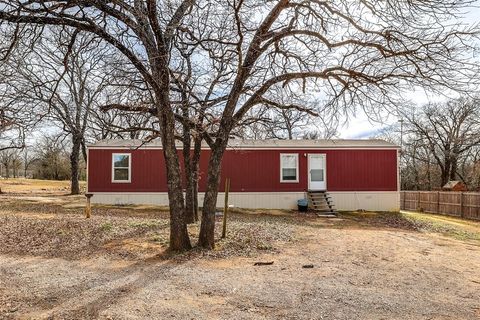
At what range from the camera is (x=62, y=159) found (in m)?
43.3

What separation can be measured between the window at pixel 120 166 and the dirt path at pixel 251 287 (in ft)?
34.8

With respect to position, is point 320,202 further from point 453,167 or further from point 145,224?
point 453,167

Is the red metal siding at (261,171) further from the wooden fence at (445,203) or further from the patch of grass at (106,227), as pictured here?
the patch of grass at (106,227)

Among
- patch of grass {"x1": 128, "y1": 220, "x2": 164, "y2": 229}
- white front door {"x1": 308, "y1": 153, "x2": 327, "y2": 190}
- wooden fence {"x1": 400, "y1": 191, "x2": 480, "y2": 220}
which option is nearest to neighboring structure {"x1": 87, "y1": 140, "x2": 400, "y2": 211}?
white front door {"x1": 308, "y1": 153, "x2": 327, "y2": 190}

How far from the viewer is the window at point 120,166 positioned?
1791cm

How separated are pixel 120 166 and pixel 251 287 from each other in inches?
532

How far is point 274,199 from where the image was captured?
18.5 m

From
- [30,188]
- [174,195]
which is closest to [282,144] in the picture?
[174,195]

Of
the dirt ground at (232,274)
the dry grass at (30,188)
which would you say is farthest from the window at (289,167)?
the dry grass at (30,188)

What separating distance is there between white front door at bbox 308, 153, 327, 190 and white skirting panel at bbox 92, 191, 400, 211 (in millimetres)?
598

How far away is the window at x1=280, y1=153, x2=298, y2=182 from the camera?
18578 mm

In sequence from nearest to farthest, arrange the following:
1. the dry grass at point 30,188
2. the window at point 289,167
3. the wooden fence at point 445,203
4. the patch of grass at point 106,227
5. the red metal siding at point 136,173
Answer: the patch of grass at point 106,227 → the red metal siding at point 136,173 → the window at point 289,167 → the wooden fence at point 445,203 → the dry grass at point 30,188

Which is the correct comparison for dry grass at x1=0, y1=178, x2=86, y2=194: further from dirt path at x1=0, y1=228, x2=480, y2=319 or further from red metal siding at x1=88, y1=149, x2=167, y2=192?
dirt path at x1=0, y1=228, x2=480, y2=319

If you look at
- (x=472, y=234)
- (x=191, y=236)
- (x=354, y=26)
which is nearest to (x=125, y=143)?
(x=191, y=236)
